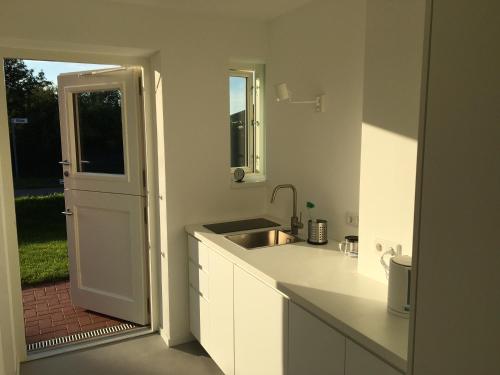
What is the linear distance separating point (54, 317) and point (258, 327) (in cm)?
224

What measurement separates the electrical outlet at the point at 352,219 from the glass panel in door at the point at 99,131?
69.0 inches

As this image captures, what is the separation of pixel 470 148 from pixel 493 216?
0.15m

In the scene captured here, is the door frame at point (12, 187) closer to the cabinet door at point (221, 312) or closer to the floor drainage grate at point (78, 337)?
the floor drainage grate at point (78, 337)

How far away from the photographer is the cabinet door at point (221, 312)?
2.51 m

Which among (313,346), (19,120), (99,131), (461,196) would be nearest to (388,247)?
(313,346)

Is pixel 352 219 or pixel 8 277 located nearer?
pixel 352 219

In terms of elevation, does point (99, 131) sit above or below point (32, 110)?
below

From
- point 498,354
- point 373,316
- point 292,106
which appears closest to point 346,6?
point 292,106

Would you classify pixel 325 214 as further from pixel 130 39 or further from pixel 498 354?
pixel 498 354

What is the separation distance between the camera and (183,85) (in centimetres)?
292

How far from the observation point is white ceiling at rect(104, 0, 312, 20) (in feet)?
8.62

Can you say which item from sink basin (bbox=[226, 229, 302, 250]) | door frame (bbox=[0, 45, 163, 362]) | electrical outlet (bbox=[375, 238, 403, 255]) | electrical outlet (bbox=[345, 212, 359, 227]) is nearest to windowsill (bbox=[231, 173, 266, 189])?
sink basin (bbox=[226, 229, 302, 250])

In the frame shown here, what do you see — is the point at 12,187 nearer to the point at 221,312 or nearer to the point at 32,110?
the point at 221,312

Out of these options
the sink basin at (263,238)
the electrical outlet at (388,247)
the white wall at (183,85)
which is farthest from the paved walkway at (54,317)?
the electrical outlet at (388,247)
